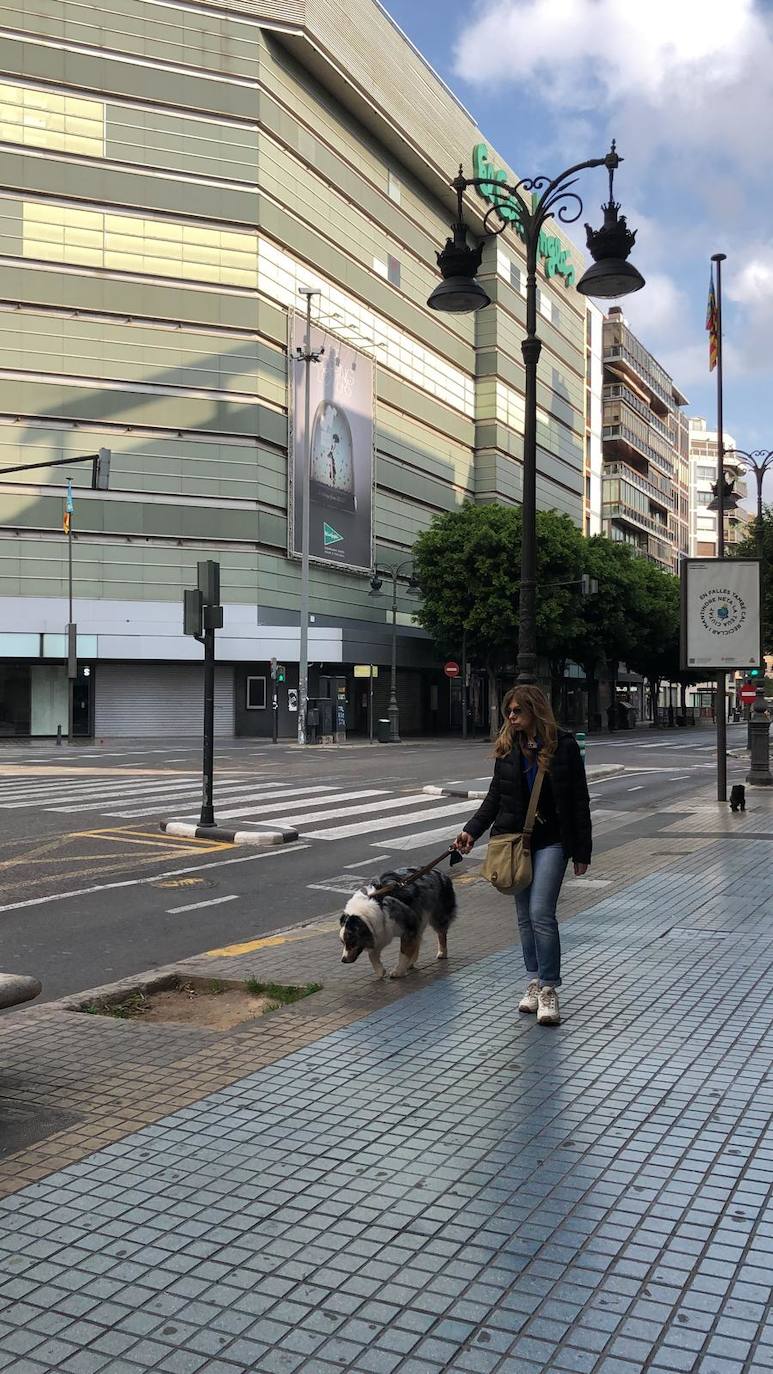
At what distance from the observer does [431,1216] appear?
12.1ft

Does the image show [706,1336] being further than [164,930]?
No

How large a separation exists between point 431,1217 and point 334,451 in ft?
158

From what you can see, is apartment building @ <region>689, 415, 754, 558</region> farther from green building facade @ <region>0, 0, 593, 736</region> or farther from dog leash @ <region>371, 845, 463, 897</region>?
dog leash @ <region>371, 845, 463, 897</region>

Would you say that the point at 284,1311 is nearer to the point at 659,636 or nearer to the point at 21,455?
the point at 21,455

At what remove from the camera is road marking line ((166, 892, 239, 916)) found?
9606 millimetres

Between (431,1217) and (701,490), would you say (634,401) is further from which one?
(431,1217)

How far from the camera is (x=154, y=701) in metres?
45.0

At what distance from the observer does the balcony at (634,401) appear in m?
93.3

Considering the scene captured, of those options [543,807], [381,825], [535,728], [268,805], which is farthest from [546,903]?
[268,805]

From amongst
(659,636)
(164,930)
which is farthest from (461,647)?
(164,930)

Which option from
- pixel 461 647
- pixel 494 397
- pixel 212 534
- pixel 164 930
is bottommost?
pixel 164 930

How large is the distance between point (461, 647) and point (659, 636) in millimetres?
18901

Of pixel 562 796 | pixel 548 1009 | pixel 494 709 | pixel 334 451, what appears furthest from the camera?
pixel 334 451

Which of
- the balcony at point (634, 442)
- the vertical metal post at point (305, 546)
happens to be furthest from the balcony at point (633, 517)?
the vertical metal post at point (305, 546)
